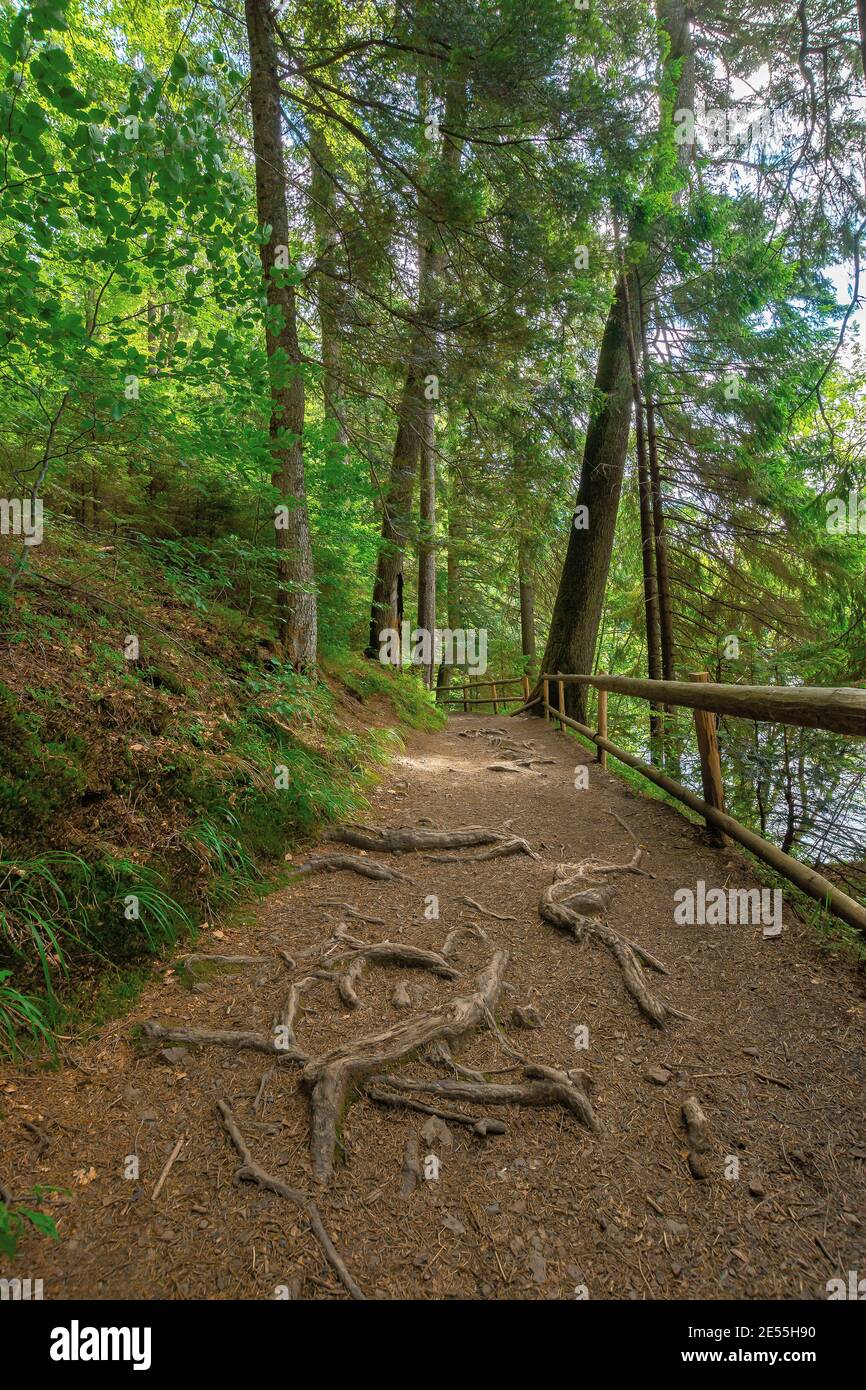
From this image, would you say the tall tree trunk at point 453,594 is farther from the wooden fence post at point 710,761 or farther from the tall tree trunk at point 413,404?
the wooden fence post at point 710,761

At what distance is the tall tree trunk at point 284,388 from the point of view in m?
5.32

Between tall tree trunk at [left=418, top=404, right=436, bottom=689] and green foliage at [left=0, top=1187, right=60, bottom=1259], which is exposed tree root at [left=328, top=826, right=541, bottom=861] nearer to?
green foliage at [left=0, top=1187, right=60, bottom=1259]

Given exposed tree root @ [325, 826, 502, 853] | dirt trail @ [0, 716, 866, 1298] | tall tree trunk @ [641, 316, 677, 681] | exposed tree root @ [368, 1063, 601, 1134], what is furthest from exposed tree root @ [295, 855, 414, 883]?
tall tree trunk @ [641, 316, 677, 681]

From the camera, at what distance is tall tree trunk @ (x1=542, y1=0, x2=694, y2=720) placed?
9.32 metres

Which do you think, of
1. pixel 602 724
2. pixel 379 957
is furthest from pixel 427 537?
pixel 379 957

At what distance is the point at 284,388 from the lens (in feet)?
16.2

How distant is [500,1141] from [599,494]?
10.1 metres

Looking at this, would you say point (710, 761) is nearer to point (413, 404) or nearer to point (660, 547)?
point (413, 404)

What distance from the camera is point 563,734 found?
1011cm

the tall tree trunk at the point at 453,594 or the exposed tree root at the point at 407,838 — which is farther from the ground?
the tall tree trunk at the point at 453,594

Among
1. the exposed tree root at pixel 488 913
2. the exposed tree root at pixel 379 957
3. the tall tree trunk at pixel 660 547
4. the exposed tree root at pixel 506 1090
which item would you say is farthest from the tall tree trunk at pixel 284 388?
the tall tree trunk at pixel 660 547

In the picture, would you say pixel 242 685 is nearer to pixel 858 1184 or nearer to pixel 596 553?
pixel 858 1184

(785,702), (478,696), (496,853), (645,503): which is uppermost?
(645,503)

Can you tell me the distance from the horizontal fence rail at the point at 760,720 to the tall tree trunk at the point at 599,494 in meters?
4.75
